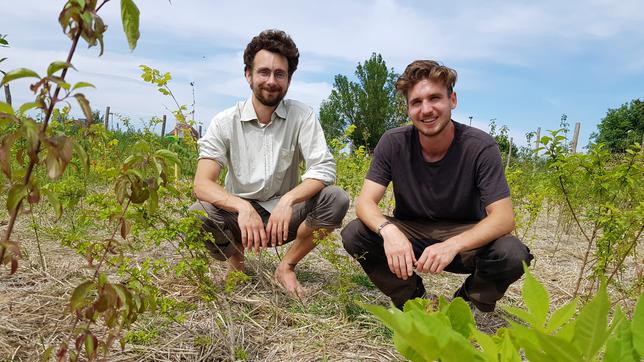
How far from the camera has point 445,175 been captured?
2.58 meters

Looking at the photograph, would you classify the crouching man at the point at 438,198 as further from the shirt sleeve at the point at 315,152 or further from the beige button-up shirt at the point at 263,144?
the beige button-up shirt at the point at 263,144

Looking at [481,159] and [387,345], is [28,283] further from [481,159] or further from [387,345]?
[481,159]

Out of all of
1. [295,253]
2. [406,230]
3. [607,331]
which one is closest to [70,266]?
[295,253]

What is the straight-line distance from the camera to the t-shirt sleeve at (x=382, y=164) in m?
2.71

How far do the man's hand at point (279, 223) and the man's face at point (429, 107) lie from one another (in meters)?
0.76

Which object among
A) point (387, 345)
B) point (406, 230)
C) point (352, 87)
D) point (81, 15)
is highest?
point (352, 87)

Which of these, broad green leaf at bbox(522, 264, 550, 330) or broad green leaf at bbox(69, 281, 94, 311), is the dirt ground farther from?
broad green leaf at bbox(522, 264, 550, 330)

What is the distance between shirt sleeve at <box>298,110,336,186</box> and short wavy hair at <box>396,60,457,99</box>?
59 cm

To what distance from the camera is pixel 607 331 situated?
1.17ft

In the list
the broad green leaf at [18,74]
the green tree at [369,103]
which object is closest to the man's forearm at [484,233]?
the broad green leaf at [18,74]

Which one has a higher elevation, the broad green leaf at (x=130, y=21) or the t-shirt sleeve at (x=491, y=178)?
the broad green leaf at (x=130, y=21)

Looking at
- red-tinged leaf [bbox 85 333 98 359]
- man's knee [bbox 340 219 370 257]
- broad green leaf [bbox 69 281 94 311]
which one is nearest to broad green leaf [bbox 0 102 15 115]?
broad green leaf [bbox 69 281 94 311]

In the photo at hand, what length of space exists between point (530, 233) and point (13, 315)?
4755 mm

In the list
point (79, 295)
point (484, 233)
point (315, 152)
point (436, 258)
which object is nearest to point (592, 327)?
point (79, 295)
